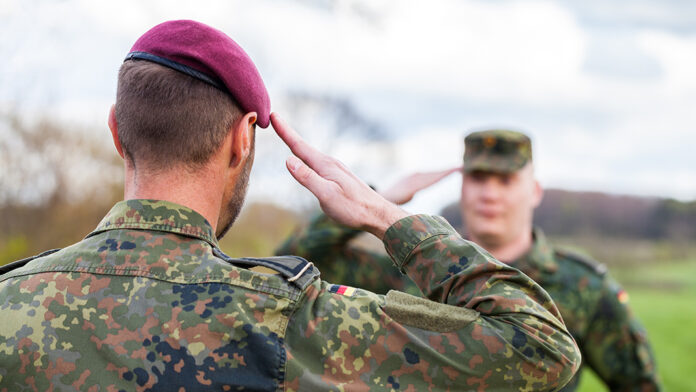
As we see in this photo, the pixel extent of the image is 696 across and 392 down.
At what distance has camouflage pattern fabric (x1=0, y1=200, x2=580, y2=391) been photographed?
1725 millimetres

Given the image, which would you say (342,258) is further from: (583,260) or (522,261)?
(583,260)

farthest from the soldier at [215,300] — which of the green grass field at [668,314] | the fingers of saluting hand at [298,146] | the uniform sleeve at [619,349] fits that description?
the green grass field at [668,314]

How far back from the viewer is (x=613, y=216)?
21.8 m

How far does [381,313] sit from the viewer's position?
181 centimetres

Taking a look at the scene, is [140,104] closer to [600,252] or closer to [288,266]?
[288,266]

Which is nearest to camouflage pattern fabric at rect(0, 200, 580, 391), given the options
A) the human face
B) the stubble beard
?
the stubble beard

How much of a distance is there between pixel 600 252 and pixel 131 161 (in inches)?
897

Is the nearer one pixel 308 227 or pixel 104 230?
pixel 104 230

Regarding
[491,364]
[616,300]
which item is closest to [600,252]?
[616,300]

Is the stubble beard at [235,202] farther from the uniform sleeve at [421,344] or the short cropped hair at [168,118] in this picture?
the uniform sleeve at [421,344]

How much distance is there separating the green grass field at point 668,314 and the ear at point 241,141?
1233 centimetres

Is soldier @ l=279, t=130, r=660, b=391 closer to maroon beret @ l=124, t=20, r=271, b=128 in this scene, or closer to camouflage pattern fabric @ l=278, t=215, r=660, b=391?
camouflage pattern fabric @ l=278, t=215, r=660, b=391

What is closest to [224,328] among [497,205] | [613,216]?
[497,205]

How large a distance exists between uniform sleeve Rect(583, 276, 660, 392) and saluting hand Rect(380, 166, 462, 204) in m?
1.92
